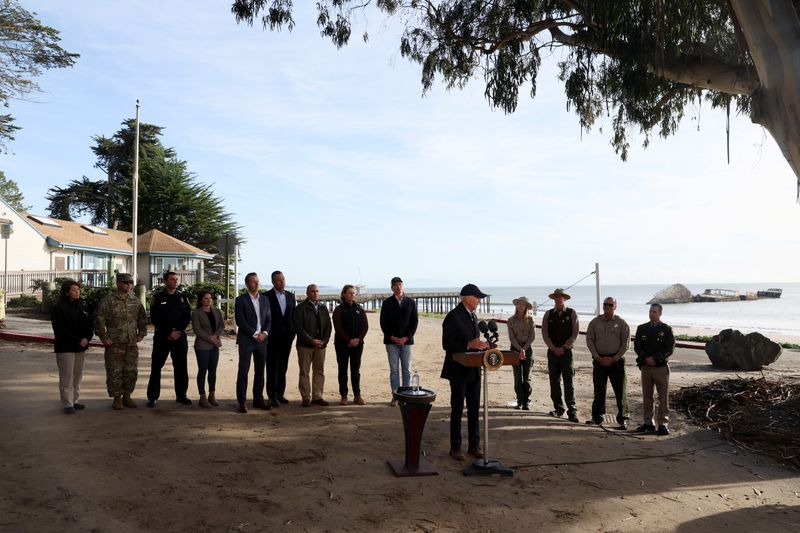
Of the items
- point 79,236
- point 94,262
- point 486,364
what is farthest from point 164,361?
point 94,262

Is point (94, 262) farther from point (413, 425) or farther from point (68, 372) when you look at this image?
point (413, 425)

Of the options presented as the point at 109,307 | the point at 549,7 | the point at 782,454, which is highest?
the point at 549,7

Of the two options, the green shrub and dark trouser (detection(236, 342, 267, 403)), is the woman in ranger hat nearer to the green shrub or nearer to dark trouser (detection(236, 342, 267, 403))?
dark trouser (detection(236, 342, 267, 403))

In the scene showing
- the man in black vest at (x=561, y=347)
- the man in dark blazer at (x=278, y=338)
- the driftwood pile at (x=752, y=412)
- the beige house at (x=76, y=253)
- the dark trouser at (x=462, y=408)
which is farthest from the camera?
the beige house at (x=76, y=253)

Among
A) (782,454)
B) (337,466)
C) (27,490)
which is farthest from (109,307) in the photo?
(782,454)

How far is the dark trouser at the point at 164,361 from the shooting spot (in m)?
7.87

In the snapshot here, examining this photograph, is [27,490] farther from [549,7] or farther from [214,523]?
[549,7]

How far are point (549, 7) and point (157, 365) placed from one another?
895 cm

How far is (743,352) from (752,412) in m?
5.11

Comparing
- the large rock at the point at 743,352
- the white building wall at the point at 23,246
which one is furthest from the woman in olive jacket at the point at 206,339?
the white building wall at the point at 23,246

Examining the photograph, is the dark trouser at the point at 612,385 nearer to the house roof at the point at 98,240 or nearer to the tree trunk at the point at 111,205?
the house roof at the point at 98,240

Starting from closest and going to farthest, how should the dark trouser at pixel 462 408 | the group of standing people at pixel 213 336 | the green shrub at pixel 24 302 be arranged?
the dark trouser at pixel 462 408, the group of standing people at pixel 213 336, the green shrub at pixel 24 302

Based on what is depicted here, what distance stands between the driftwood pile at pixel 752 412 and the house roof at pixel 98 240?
3228 cm

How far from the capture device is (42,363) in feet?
36.9
